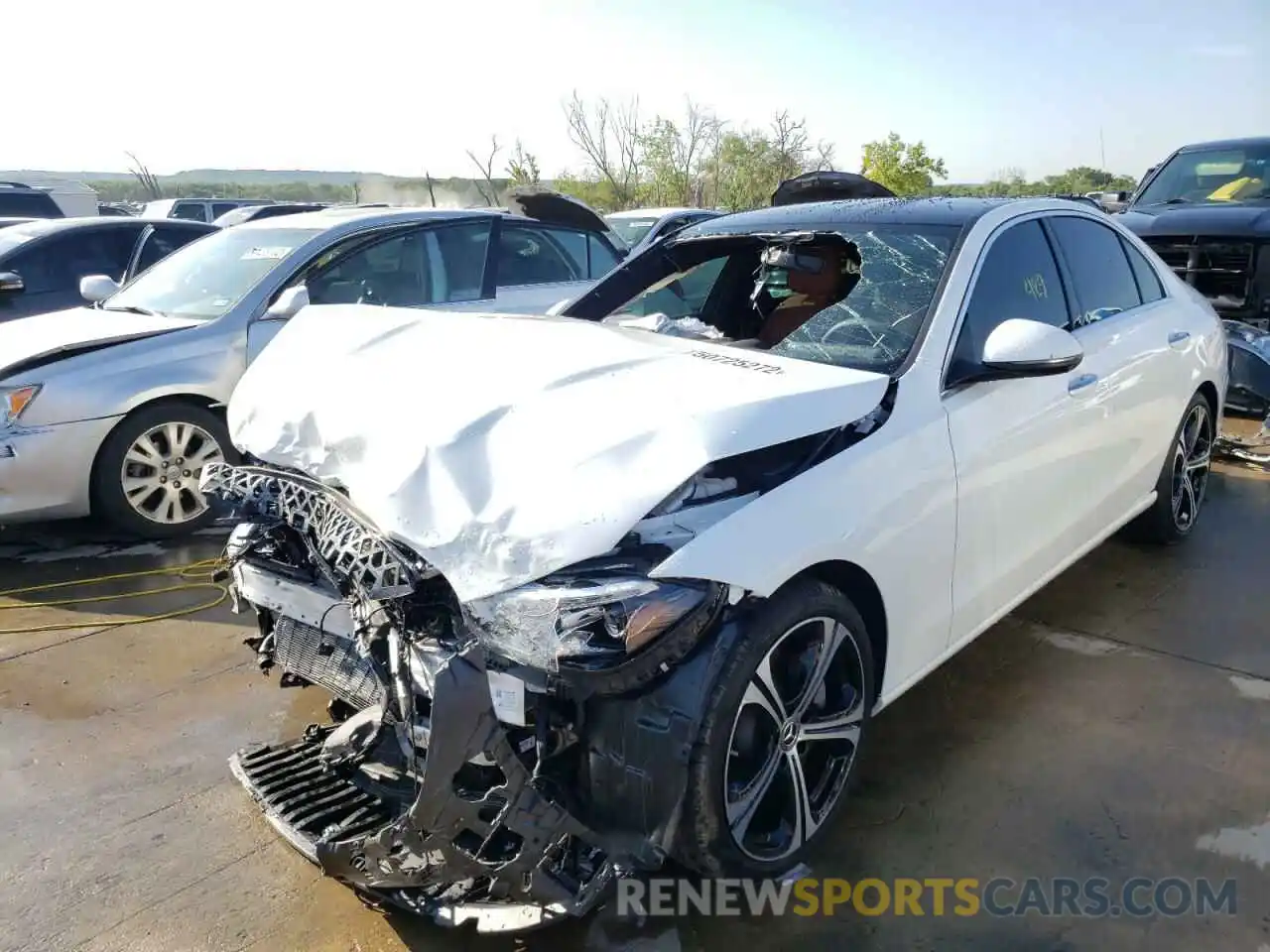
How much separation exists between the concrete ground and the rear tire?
1.20 ft

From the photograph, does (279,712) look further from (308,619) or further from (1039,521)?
(1039,521)

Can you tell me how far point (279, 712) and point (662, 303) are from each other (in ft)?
7.26

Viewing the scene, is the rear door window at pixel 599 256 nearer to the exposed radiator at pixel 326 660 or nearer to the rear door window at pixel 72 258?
the rear door window at pixel 72 258

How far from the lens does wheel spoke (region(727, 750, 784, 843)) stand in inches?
93.9

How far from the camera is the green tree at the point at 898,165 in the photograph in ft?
91.4

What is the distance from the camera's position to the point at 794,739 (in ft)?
8.36

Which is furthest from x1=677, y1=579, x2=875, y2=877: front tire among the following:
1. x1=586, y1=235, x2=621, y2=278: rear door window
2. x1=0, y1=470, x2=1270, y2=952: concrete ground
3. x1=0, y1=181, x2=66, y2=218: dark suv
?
x1=0, y1=181, x2=66, y2=218: dark suv

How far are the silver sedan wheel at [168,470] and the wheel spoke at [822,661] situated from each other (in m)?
3.89

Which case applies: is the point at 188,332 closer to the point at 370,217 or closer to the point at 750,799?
the point at 370,217

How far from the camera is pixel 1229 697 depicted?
11.6 feet

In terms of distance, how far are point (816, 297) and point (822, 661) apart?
1.77m

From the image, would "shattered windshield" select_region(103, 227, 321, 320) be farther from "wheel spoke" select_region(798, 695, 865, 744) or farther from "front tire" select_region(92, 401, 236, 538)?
"wheel spoke" select_region(798, 695, 865, 744)

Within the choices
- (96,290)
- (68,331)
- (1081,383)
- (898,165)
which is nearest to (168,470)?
(68,331)

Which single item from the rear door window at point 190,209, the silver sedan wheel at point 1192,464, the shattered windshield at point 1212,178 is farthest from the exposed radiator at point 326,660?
the rear door window at point 190,209
